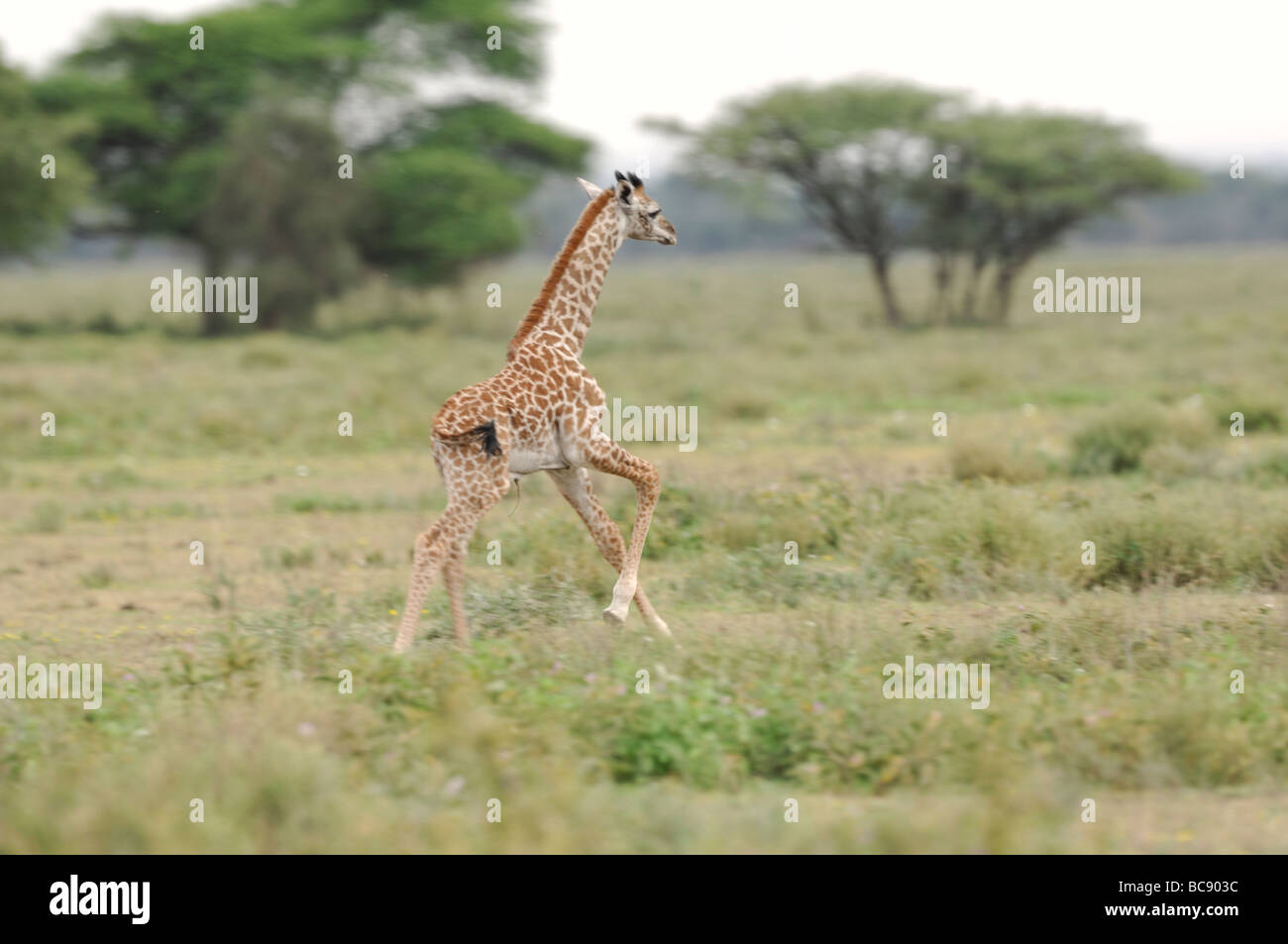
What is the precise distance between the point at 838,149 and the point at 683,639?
25.1 m

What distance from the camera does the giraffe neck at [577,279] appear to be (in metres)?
6.99

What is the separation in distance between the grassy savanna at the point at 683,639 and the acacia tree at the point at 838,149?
14752 mm

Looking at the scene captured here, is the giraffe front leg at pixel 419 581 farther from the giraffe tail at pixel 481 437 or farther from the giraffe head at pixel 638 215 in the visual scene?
the giraffe head at pixel 638 215

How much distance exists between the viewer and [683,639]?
6.60 m

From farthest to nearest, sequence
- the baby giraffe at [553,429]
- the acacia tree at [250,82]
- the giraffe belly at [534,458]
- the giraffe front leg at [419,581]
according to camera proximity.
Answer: the acacia tree at [250,82] < the giraffe belly at [534,458] < the baby giraffe at [553,429] < the giraffe front leg at [419,581]

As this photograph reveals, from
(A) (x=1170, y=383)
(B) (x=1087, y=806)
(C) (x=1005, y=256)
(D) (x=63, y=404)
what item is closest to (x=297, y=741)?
(B) (x=1087, y=806)

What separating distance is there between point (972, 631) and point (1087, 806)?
1.84 meters

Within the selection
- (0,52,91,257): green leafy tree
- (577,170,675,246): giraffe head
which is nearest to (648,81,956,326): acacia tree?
(0,52,91,257): green leafy tree

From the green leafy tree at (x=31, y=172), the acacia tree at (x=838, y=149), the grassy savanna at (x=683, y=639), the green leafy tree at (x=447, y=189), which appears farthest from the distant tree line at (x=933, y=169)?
the grassy savanna at (x=683, y=639)

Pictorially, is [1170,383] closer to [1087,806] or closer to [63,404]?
[63,404]

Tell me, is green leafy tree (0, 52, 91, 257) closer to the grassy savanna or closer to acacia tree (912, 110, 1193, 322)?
the grassy savanna

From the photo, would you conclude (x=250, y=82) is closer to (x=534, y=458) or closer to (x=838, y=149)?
(x=838, y=149)

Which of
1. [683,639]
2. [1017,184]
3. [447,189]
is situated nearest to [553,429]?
[683,639]
